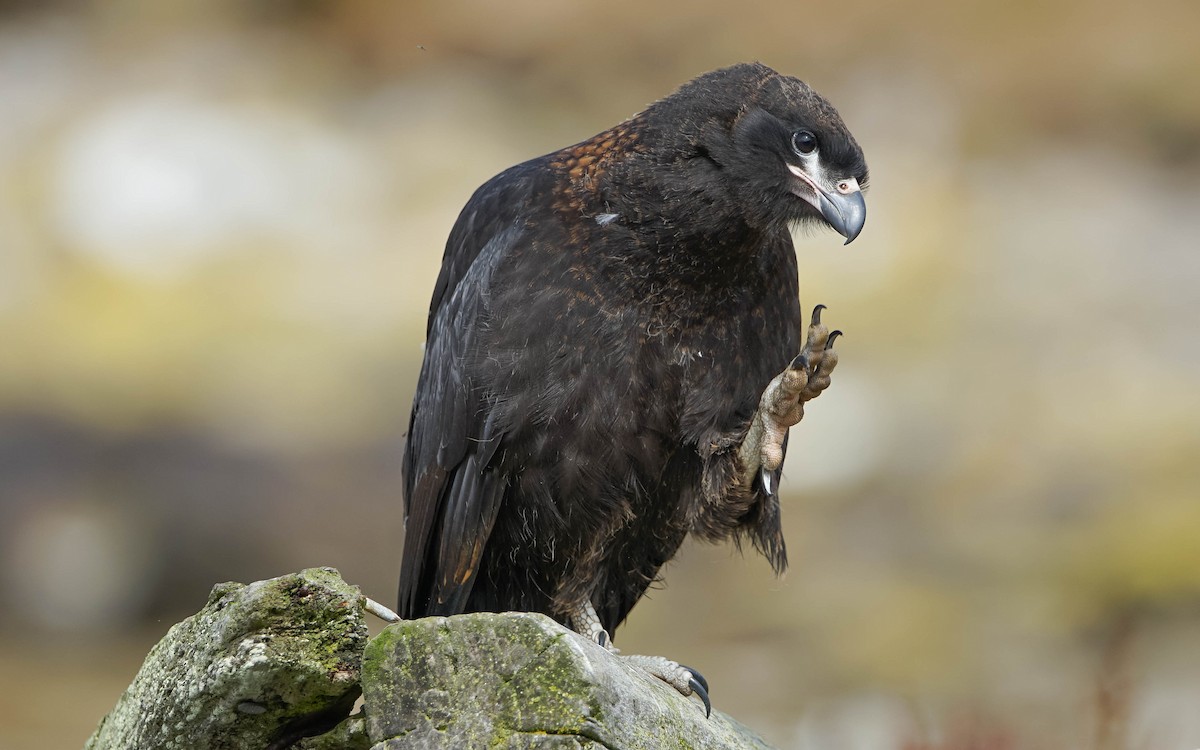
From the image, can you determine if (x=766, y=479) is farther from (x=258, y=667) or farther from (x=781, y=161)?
(x=258, y=667)

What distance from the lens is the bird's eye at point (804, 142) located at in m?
4.18

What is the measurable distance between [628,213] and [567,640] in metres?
1.68

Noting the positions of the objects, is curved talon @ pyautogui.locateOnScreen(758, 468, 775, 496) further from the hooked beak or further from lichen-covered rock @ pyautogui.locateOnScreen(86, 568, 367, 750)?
lichen-covered rock @ pyautogui.locateOnScreen(86, 568, 367, 750)

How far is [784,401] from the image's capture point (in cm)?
413

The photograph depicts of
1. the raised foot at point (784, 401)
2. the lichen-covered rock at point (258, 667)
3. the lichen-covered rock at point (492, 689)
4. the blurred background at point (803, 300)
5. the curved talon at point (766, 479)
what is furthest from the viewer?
the blurred background at point (803, 300)

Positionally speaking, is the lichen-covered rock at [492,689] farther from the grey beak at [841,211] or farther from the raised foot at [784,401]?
the grey beak at [841,211]

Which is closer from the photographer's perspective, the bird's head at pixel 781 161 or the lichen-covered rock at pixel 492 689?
the lichen-covered rock at pixel 492 689

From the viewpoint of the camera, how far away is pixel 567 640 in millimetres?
2959

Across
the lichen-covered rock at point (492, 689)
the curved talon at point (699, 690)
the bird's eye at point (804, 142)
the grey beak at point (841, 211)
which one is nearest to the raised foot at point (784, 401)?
the grey beak at point (841, 211)

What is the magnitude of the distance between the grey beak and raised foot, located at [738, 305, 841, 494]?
0.78 ft

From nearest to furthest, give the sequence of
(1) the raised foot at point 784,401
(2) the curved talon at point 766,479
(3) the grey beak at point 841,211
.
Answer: (1) the raised foot at point 784,401, (3) the grey beak at point 841,211, (2) the curved talon at point 766,479

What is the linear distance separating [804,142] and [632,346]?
0.75 meters

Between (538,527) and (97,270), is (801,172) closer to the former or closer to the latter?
(538,527)

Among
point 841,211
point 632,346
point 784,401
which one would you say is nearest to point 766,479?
point 784,401
